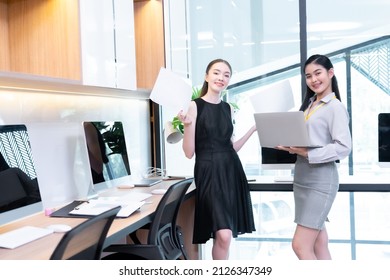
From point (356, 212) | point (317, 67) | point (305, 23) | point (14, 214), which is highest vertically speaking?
point (305, 23)

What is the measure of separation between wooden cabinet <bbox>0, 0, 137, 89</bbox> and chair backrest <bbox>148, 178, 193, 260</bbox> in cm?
77

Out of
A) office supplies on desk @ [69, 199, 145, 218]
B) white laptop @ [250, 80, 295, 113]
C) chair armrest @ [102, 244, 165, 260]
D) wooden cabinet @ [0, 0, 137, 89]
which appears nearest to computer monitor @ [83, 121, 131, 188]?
office supplies on desk @ [69, 199, 145, 218]

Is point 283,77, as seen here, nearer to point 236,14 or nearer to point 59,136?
point 236,14

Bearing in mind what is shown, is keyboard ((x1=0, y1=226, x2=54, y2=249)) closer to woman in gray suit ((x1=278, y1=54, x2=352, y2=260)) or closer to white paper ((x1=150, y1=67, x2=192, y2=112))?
white paper ((x1=150, y1=67, x2=192, y2=112))

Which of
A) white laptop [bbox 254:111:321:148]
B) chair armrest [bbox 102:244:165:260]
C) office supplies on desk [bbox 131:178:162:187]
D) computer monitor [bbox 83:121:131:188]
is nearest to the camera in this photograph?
chair armrest [bbox 102:244:165:260]

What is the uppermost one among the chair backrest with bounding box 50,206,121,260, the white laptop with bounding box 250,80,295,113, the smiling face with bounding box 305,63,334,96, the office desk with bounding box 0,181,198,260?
the smiling face with bounding box 305,63,334,96

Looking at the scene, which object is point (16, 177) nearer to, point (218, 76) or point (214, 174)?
point (214, 174)

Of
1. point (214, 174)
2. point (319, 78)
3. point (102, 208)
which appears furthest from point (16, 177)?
point (319, 78)

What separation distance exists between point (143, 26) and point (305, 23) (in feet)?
4.22

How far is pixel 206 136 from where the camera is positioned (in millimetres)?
2973

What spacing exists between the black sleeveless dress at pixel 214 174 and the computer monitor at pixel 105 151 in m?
0.49

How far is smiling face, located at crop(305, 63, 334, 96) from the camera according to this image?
8.58 ft

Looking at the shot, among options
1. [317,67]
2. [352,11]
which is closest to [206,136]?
[317,67]

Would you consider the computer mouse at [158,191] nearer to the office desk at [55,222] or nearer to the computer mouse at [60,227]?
the office desk at [55,222]
